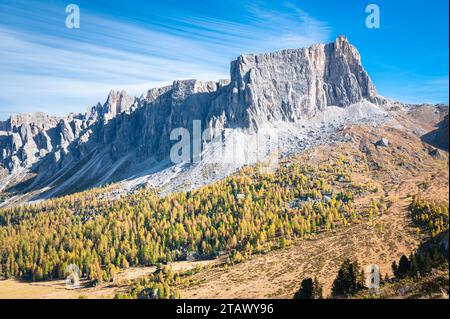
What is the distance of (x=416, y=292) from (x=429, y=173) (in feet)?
521

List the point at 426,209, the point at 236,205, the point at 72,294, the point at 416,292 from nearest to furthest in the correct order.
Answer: the point at 416,292 → the point at 72,294 → the point at 426,209 → the point at 236,205

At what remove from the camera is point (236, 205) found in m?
157

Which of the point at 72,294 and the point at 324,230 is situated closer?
the point at 72,294

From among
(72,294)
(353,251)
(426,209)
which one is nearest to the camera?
(353,251)

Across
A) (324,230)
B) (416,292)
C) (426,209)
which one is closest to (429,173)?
(426,209)

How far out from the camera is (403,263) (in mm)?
56781

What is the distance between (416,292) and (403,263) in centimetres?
3014

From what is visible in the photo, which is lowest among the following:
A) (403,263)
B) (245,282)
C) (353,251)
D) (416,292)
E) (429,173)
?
(245,282)

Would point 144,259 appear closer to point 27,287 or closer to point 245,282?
point 27,287

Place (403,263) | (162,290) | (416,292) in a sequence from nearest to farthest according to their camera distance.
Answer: (416,292), (403,263), (162,290)

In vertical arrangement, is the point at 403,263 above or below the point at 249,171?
below

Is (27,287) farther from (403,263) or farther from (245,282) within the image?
(403,263)

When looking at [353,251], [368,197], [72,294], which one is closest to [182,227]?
[72,294]

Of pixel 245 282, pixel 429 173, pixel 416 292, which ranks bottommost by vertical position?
pixel 245 282
